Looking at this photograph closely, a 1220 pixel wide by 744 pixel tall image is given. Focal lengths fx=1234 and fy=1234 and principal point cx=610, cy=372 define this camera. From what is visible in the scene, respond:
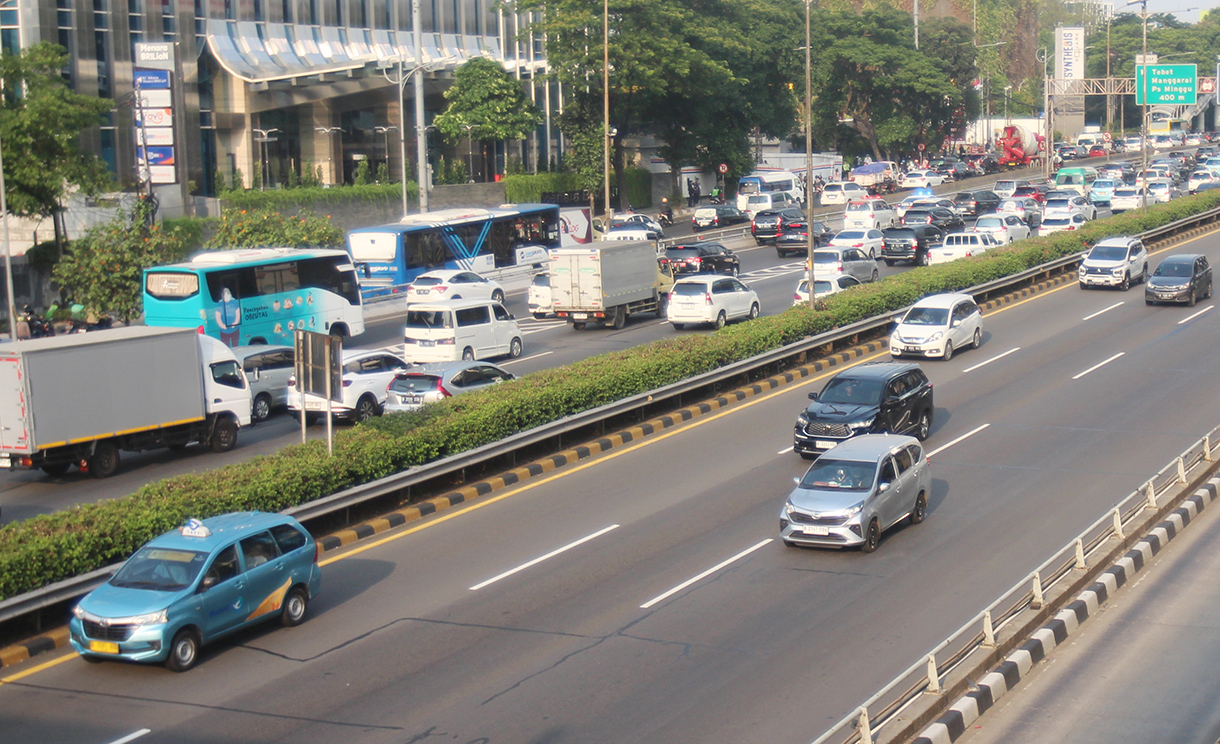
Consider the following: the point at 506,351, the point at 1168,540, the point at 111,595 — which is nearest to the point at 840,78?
the point at 506,351

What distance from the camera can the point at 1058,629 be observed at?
1307 cm

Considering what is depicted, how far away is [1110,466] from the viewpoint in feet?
66.0

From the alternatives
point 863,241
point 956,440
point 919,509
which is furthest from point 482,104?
point 919,509

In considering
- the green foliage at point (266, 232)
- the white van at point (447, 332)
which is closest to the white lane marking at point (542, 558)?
the white van at point (447, 332)

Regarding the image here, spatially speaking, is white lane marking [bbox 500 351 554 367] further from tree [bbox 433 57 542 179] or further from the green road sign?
the green road sign

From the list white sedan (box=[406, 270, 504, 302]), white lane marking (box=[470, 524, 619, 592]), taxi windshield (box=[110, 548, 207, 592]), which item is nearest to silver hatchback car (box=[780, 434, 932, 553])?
white lane marking (box=[470, 524, 619, 592])

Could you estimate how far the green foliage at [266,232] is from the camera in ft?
128

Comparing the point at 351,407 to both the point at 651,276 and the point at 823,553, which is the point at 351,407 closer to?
the point at 823,553

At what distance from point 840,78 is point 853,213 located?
36.0 meters

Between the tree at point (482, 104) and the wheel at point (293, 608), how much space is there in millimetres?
50963

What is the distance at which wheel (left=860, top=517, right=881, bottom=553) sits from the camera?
1609 cm

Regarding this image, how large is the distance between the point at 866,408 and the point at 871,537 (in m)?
5.16

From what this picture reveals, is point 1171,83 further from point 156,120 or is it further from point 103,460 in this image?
point 103,460

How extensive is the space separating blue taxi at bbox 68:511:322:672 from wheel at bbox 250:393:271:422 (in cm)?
1212
